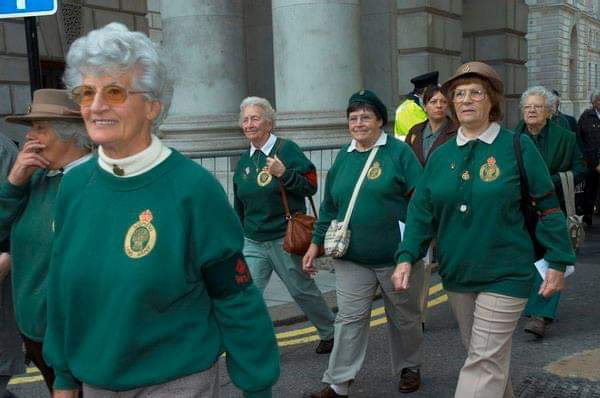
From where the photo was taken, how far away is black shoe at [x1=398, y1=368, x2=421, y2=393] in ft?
15.5

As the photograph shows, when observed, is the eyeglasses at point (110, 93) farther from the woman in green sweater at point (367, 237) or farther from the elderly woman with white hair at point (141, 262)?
the woman in green sweater at point (367, 237)

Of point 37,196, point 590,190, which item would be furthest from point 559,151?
point 590,190

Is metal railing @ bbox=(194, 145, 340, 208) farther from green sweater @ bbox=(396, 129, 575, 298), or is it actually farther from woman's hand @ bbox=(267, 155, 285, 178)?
green sweater @ bbox=(396, 129, 575, 298)

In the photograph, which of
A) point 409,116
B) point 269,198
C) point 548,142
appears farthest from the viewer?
point 409,116

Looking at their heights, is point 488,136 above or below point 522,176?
above

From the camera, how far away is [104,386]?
2141 millimetres

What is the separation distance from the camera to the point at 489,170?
3555 millimetres

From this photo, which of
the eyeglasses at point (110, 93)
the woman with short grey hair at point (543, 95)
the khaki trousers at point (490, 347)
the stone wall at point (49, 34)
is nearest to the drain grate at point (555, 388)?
the khaki trousers at point (490, 347)

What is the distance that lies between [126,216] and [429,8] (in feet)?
38.2

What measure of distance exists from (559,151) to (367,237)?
254cm

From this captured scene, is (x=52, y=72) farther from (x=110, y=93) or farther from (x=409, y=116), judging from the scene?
(x=110, y=93)

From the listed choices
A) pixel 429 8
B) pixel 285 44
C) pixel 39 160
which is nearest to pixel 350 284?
pixel 39 160

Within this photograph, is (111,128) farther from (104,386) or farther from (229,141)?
(229,141)

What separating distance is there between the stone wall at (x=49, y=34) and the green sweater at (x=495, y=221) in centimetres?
1016
